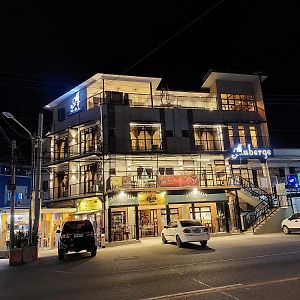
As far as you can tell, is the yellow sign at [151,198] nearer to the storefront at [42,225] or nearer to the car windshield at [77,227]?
the storefront at [42,225]

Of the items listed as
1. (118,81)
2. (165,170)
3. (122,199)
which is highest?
(118,81)

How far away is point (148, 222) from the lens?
29438 millimetres

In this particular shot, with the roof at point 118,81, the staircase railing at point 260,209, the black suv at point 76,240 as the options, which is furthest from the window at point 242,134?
the black suv at point 76,240

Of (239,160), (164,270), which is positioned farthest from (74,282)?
(239,160)

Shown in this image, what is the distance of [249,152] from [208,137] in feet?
14.4

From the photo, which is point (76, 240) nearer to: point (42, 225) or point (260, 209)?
point (42, 225)

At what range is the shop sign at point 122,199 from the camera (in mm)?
26031

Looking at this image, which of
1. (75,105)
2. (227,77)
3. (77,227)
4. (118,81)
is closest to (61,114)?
(75,105)

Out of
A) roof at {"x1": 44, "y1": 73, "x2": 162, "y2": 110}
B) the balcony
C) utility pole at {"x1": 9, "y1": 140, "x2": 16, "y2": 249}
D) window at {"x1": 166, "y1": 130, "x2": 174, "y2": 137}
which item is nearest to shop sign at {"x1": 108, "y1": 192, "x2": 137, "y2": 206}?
the balcony

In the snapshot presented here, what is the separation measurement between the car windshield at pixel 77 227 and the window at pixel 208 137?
1668 cm

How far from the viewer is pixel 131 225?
27875 mm

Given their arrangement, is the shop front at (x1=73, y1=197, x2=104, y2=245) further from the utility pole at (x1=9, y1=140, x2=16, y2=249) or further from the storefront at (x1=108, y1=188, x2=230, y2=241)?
the utility pole at (x1=9, y1=140, x2=16, y2=249)

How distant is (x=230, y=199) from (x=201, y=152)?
5.32 m

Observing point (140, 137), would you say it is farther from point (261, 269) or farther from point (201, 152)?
point (261, 269)
